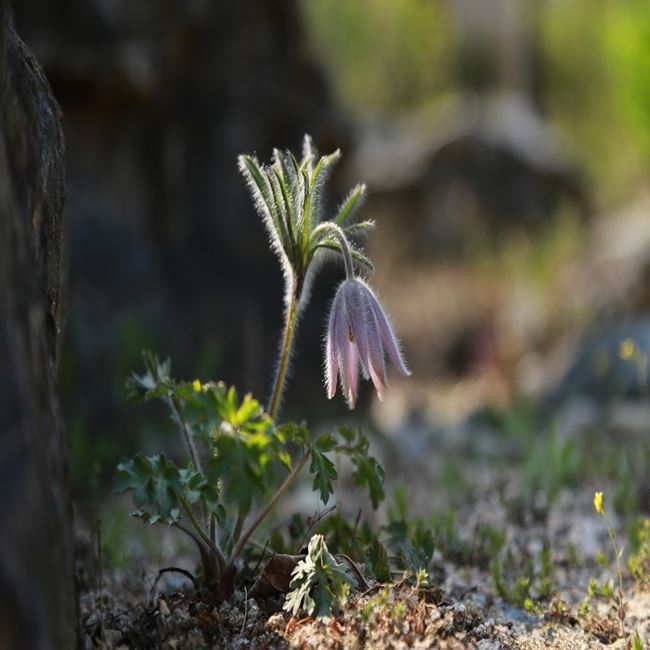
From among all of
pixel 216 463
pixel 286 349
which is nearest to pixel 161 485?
pixel 216 463

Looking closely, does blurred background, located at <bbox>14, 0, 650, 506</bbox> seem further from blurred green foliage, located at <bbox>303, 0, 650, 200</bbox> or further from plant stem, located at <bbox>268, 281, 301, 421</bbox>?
blurred green foliage, located at <bbox>303, 0, 650, 200</bbox>

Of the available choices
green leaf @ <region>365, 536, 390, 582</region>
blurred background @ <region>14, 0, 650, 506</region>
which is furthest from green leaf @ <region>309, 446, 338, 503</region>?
blurred background @ <region>14, 0, 650, 506</region>

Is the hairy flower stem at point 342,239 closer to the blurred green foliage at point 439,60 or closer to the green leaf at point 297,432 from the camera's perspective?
the green leaf at point 297,432

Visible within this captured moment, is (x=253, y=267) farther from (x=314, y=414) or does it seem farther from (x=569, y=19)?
(x=569, y=19)

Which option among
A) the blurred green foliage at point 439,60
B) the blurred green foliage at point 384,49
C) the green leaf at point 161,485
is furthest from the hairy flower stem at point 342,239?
the blurred green foliage at point 384,49

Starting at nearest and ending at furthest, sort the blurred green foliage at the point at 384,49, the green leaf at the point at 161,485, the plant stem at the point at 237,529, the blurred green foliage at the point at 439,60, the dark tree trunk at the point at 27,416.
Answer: the dark tree trunk at the point at 27,416 < the green leaf at the point at 161,485 < the plant stem at the point at 237,529 < the blurred green foliage at the point at 439,60 < the blurred green foliage at the point at 384,49

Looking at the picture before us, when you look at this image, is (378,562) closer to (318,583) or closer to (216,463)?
(318,583)

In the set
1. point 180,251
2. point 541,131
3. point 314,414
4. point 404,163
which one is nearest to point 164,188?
point 180,251

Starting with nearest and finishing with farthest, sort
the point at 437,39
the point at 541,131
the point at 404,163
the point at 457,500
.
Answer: the point at 457,500
the point at 404,163
the point at 541,131
the point at 437,39
